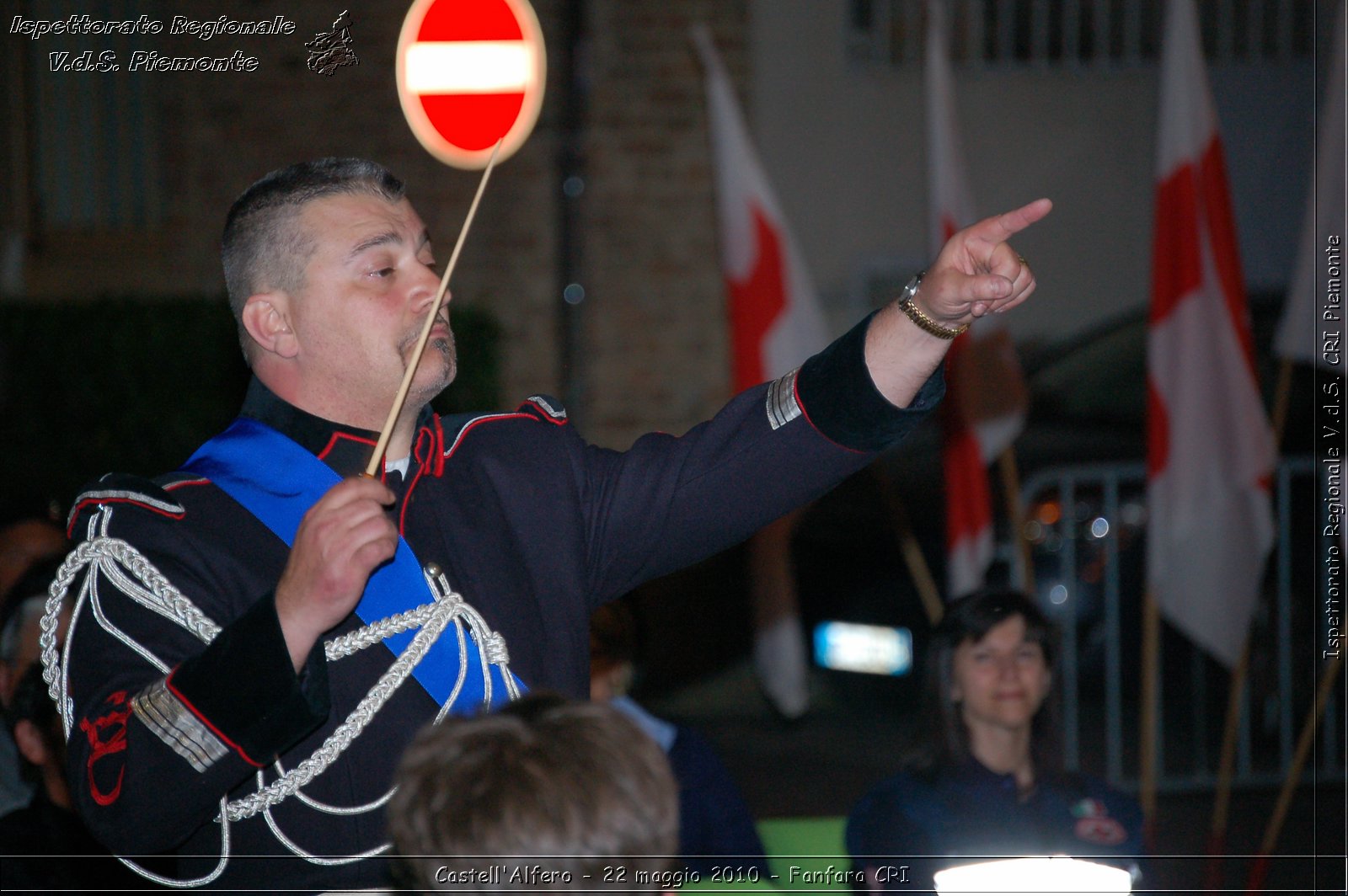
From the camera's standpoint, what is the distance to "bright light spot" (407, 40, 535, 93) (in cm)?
284

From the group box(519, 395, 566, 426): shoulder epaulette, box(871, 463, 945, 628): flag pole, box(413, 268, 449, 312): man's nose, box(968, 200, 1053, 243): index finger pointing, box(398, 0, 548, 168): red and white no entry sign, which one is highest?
box(398, 0, 548, 168): red and white no entry sign

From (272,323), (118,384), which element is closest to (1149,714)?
(272,323)

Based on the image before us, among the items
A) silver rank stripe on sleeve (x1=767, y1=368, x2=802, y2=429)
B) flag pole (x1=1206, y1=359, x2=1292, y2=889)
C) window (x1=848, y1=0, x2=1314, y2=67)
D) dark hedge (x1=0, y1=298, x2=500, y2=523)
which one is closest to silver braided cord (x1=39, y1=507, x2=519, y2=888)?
silver rank stripe on sleeve (x1=767, y1=368, x2=802, y2=429)

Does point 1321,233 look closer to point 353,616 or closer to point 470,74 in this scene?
point 470,74

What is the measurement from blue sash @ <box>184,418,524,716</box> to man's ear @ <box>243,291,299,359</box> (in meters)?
0.14

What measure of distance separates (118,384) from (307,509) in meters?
4.67

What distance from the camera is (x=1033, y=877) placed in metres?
1.77

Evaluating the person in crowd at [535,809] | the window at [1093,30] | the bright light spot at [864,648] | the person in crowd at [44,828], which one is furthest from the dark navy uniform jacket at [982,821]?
the window at [1093,30]

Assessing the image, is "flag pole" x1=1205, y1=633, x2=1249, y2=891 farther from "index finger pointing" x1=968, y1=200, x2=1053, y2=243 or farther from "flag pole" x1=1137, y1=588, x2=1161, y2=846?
"index finger pointing" x1=968, y1=200, x2=1053, y2=243

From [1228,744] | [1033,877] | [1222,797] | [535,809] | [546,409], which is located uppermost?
[546,409]

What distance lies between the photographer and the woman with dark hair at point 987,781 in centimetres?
294

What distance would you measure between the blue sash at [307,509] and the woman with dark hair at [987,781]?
1.21 meters

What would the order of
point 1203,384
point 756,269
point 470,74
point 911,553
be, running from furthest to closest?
point 911,553 → point 756,269 → point 1203,384 → point 470,74

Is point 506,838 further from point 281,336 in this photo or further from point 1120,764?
point 1120,764
